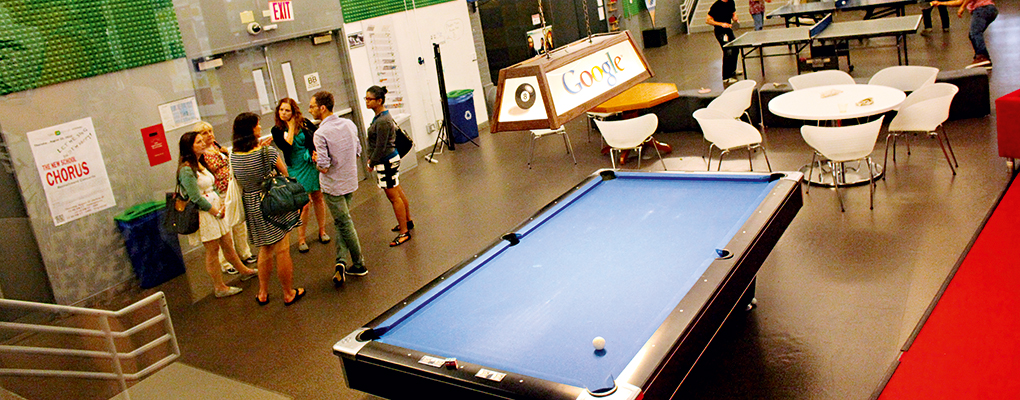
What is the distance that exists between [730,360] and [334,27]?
6283mm

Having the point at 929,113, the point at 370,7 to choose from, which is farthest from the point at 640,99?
the point at 370,7

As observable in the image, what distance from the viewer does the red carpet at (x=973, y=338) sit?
3.48 metres

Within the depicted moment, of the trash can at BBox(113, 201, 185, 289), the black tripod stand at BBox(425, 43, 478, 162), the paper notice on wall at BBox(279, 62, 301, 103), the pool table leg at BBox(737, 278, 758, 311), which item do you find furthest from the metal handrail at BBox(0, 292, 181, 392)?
the black tripod stand at BBox(425, 43, 478, 162)

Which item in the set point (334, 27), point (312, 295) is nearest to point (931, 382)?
point (312, 295)

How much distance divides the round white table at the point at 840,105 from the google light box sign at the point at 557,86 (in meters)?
2.37

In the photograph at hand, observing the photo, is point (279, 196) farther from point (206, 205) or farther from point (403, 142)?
point (403, 142)

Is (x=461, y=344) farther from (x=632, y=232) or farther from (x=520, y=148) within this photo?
(x=520, y=148)

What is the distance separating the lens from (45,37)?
5.67m

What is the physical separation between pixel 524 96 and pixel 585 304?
4.19ft

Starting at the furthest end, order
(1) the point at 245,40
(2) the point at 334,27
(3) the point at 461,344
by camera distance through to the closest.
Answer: (2) the point at 334,27 → (1) the point at 245,40 → (3) the point at 461,344

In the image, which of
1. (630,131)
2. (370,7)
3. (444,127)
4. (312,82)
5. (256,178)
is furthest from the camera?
(444,127)

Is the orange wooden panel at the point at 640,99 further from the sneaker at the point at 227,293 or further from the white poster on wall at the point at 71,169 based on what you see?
the white poster on wall at the point at 71,169

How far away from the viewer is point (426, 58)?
990cm

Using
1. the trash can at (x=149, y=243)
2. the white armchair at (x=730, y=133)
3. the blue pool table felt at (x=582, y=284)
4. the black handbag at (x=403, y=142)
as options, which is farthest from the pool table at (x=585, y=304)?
the trash can at (x=149, y=243)
